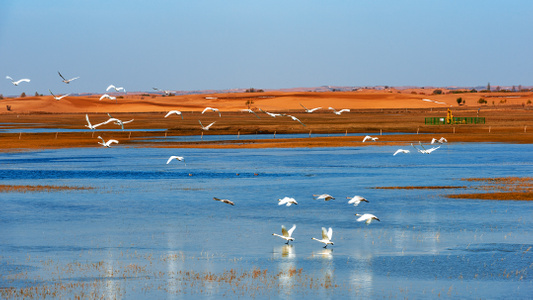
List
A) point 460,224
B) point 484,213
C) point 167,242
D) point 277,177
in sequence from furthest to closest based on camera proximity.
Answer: point 277,177 < point 484,213 < point 460,224 < point 167,242

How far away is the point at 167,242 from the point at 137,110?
17389 cm

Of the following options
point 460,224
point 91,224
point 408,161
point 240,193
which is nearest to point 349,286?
point 460,224

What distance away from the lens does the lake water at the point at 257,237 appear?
17.6m

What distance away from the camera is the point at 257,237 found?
23.4m

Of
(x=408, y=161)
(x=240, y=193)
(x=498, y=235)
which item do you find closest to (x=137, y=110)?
(x=408, y=161)

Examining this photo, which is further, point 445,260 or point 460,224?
point 460,224

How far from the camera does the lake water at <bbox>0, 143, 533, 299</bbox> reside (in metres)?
17.6

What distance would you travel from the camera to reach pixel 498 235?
23344 millimetres

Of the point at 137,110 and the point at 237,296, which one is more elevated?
the point at 137,110

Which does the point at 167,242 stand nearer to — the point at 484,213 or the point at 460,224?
the point at 460,224

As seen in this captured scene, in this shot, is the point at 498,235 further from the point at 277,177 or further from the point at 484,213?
the point at 277,177

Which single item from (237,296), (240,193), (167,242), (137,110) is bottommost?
(237,296)

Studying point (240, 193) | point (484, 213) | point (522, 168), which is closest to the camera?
point (484, 213)

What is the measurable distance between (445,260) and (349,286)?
142 inches
